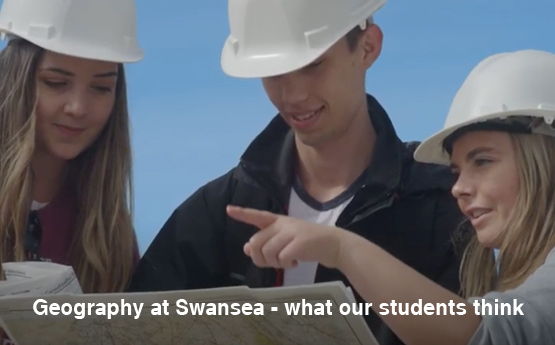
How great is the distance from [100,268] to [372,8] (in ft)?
4.96

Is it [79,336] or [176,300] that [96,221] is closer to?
[79,336]

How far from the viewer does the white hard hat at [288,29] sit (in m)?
3.57

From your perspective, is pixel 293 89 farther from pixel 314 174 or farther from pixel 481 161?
pixel 481 161

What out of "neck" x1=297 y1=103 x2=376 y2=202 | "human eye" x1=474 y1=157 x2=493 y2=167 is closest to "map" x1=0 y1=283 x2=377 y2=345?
"human eye" x1=474 y1=157 x2=493 y2=167

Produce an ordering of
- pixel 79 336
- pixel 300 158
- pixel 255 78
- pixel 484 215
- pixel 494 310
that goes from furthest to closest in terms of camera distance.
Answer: pixel 300 158 → pixel 255 78 → pixel 484 215 → pixel 79 336 → pixel 494 310

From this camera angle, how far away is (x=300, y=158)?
12.6 feet

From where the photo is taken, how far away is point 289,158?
12.5 ft

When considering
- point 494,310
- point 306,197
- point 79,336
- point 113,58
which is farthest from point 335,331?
point 113,58

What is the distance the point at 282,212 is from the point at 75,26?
3.85 feet

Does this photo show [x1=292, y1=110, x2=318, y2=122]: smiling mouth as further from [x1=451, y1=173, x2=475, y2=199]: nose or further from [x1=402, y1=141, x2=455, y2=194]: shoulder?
[x1=451, y1=173, x2=475, y2=199]: nose

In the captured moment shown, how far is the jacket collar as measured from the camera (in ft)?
11.7

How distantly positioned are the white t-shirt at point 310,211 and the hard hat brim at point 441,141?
332mm

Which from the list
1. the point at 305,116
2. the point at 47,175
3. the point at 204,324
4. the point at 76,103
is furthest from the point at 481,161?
the point at 47,175

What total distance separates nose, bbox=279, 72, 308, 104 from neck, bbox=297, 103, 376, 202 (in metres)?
0.30
